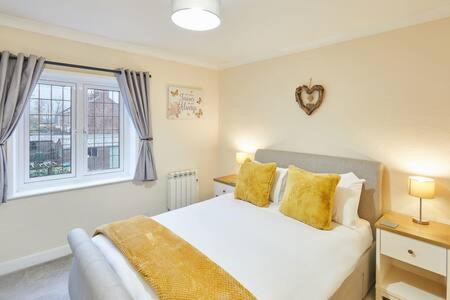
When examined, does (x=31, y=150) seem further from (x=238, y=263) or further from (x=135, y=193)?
(x=238, y=263)

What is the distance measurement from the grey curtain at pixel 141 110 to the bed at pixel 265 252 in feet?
3.45

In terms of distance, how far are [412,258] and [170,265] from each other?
1.76m

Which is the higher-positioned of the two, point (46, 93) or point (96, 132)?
point (46, 93)

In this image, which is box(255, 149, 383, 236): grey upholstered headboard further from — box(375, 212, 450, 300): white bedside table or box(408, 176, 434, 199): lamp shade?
box(408, 176, 434, 199): lamp shade

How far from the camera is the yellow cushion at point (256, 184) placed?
2.54 metres

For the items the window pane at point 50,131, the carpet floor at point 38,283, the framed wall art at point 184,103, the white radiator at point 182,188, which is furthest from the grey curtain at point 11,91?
the white radiator at point 182,188

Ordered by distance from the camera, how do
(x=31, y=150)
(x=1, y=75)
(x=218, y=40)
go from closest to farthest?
(x=1, y=75) → (x=31, y=150) → (x=218, y=40)

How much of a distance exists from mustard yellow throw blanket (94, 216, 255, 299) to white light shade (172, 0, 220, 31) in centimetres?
154

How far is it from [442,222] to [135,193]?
3194mm

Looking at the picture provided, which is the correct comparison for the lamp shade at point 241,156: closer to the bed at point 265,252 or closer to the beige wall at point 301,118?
the beige wall at point 301,118

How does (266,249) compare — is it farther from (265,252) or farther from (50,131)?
(50,131)

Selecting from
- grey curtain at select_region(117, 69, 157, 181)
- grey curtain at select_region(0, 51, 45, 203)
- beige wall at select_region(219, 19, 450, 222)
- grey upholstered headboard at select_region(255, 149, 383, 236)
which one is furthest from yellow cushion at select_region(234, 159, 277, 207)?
grey curtain at select_region(0, 51, 45, 203)

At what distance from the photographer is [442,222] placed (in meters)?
2.04

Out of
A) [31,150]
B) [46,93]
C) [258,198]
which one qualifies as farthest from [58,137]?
[258,198]
